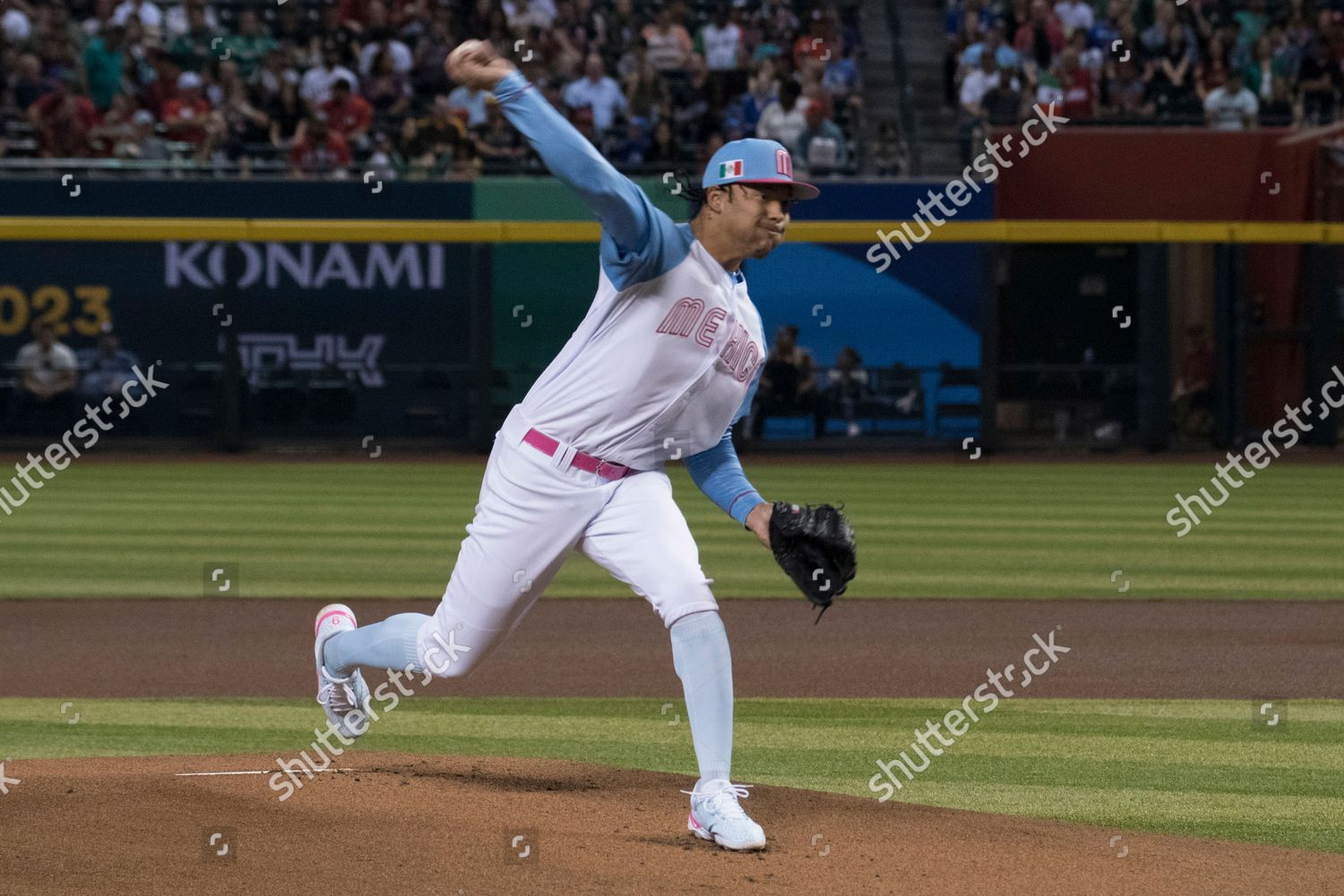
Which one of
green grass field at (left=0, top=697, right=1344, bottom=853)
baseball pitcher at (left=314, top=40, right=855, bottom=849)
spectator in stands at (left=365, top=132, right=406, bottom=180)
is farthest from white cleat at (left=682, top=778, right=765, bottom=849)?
spectator in stands at (left=365, top=132, right=406, bottom=180)

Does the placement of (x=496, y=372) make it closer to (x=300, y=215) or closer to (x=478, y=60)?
(x=300, y=215)

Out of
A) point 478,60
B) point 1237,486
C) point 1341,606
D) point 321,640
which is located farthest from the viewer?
point 1237,486

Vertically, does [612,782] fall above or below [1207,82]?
below

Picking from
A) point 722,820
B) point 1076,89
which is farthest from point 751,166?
point 1076,89

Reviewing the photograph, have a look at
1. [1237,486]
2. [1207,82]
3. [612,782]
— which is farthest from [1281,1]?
[612,782]

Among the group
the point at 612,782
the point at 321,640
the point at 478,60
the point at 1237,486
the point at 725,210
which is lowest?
the point at 1237,486

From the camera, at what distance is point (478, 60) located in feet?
13.6

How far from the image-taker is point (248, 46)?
19.8 meters

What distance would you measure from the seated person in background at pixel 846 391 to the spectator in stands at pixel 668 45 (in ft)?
12.4

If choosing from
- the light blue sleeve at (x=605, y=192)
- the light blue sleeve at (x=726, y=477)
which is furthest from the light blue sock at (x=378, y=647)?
the light blue sleeve at (x=605, y=192)

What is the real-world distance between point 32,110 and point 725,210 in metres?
15.9

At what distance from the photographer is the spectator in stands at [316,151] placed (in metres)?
18.8

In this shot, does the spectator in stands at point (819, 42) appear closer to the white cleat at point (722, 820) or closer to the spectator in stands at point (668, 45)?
the spectator in stands at point (668, 45)

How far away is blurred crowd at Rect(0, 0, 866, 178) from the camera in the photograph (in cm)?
1889
